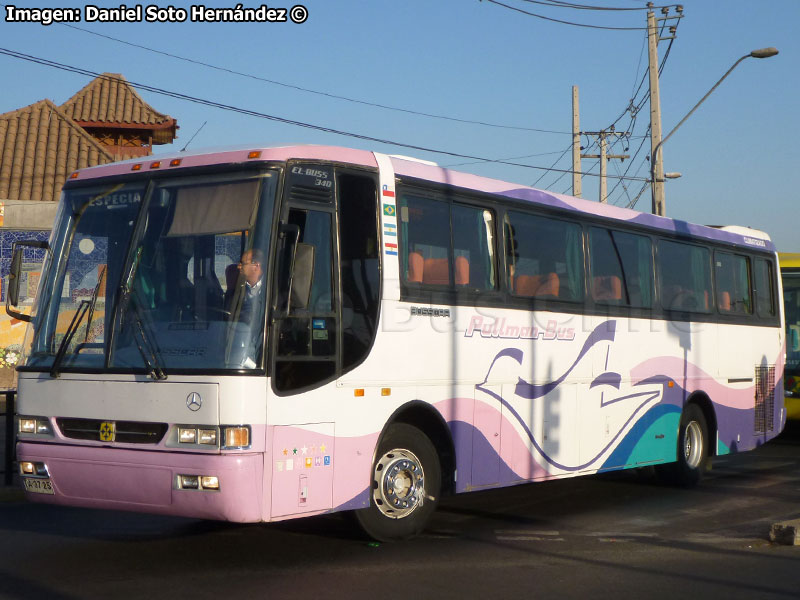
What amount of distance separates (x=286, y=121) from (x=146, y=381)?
712 inches

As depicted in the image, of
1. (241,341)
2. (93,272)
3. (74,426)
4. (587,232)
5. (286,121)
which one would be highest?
(286,121)

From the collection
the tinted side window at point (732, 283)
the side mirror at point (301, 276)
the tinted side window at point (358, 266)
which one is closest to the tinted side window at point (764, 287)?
the tinted side window at point (732, 283)

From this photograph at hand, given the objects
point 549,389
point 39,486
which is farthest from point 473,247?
point 39,486

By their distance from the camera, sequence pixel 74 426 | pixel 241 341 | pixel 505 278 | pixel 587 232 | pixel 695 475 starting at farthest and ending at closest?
pixel 695 475, pixel 587 232, pixel 505 278, pixel 74 426, pixel 241 341

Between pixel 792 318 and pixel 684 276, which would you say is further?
pixel 792 318

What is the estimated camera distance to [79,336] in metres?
8.30

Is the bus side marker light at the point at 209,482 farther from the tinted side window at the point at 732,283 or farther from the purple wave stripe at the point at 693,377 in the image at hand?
the tinted side window at the point at 732,283

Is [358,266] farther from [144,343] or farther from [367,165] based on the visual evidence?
[144,343]

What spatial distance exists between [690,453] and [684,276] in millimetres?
2325

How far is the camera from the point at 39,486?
27.3ft

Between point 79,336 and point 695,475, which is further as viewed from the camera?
point 695,475

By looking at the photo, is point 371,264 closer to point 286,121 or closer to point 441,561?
point 441,561

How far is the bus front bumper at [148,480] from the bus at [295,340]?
15 millimetres

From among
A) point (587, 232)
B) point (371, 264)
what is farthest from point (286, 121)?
point (371, 264)
